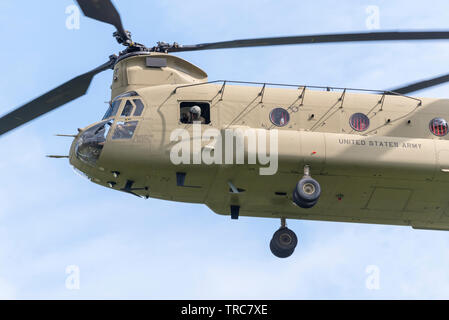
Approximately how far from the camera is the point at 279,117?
59.3ft

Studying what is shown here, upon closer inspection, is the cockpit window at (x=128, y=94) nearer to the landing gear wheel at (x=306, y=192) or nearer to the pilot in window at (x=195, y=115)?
the pilot in window at (x=195, y=115)

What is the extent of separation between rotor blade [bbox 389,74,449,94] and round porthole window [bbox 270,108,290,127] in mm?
3730

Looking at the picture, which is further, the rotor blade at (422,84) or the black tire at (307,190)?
the rotor blade at (422,84)

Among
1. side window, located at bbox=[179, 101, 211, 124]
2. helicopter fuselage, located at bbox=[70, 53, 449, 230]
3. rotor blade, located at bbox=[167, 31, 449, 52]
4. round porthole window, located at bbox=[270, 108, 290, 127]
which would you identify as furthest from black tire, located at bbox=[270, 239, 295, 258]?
rotor blade, located at bbox=[167, 31, 449, 52]

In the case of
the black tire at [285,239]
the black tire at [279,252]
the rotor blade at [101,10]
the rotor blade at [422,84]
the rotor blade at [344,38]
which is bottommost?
the black tire at [279,252]

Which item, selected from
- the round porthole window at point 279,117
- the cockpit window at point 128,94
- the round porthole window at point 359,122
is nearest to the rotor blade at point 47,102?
the cockpit window at point 128,94

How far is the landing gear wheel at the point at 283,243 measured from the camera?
1844cm

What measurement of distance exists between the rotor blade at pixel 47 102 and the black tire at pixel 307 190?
21.2 feet

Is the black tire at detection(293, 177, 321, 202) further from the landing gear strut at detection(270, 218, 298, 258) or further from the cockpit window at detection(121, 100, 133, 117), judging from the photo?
the cockpit window at detection(121, 100, 133, 117)

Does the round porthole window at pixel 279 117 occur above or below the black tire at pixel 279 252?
above

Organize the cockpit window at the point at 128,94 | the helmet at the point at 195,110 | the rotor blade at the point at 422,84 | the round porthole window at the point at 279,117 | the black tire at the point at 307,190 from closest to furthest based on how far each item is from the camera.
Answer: the black tire at the point at 307,190 < the helmet at the point at 195,110 < the round porthole window at the point at 279,117 < the cockpit window at the point at 128,94 < the rotor blade at the point at 422,84

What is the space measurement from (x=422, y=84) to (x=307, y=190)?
5.28 meters

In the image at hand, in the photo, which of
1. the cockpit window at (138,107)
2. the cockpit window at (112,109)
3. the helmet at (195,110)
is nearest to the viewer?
the helmet at (195,110)

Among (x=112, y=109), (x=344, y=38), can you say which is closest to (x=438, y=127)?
(x=344, y=38)
